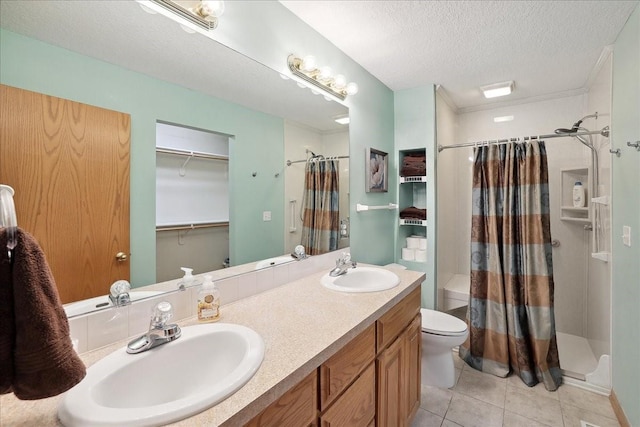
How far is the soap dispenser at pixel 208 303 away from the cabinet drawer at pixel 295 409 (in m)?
0.43

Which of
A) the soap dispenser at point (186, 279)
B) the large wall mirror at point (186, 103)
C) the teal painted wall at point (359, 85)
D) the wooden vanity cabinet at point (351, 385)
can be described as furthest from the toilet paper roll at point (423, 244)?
the soap dispenser at point (186, 279)

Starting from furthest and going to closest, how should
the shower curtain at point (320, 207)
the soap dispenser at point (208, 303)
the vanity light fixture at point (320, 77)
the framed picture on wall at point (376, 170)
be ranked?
the framed picture on wall at point (376, 170) < the shower curtain at point (320, 207) < the vanity light fixture at point (320, 77) < the soap dispenser at point (208, 303)

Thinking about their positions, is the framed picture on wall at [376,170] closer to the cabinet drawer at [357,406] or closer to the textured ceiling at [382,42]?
the textured ceiling at [382,42]

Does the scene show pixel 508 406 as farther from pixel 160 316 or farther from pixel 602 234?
pixel 160 316

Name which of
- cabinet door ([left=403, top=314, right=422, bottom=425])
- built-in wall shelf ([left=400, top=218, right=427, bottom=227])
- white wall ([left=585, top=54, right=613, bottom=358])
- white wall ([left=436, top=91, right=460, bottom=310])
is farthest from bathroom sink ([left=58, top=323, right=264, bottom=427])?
white wall ([left=585, top=54, right=613, bottom=358])

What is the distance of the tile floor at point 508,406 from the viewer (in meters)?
1.76

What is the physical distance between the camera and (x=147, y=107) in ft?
3.43

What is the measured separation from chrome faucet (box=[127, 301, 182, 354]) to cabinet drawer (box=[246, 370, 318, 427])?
385mm

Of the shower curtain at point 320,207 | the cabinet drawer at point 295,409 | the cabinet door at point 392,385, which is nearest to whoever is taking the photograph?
the cabinet drawer at point 295,409

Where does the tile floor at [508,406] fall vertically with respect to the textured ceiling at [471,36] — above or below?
below

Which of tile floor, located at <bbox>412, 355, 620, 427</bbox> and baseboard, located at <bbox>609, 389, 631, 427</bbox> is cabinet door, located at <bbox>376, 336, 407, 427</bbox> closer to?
tile floor, located at <bbox>412, 355, 620, 427</bbox>

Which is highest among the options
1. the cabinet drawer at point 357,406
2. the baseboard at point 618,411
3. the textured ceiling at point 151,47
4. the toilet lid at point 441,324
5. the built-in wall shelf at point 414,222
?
the textured ceiling at point 151,47

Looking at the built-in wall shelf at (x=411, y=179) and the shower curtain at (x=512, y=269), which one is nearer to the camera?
the shower curtain at (x=512, y=269)

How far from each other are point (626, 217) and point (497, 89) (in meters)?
1.44
